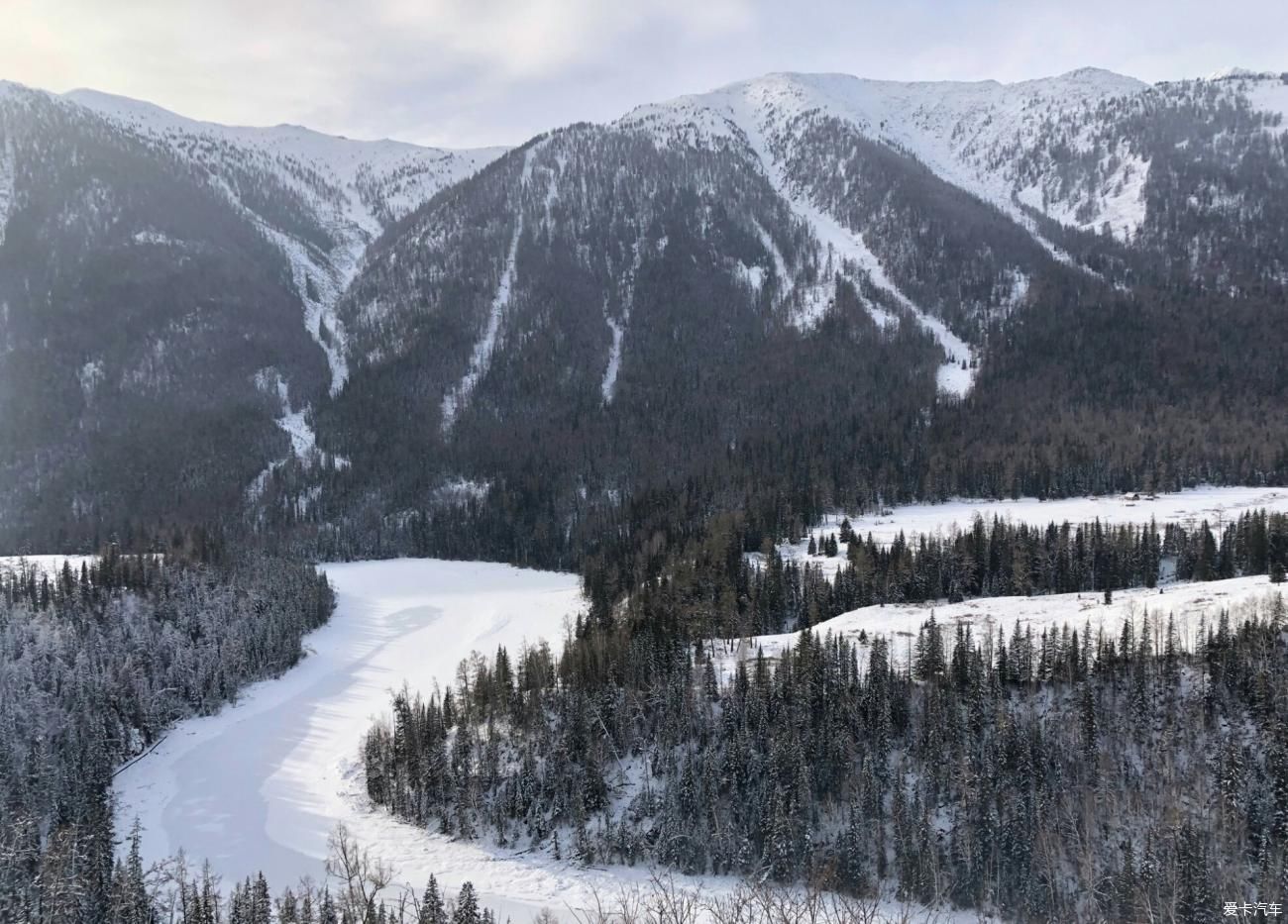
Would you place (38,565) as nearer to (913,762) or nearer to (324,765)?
(324,765)

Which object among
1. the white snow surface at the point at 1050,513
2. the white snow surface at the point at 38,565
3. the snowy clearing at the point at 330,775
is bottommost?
the snowy clearing at the point at 330,775

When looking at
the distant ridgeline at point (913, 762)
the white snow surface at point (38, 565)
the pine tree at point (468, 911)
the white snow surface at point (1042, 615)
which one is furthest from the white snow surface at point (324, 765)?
the white snow surface at point (38, 565)

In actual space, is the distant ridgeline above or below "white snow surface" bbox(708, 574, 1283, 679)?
below

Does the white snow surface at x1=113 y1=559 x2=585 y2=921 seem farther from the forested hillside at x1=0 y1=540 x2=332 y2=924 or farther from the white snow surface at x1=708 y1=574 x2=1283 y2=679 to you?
the white snow surface at x1=708 y1=574 x2=1283 y2=679

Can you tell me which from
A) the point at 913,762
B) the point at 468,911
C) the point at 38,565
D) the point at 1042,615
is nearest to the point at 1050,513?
the point at 1042,615

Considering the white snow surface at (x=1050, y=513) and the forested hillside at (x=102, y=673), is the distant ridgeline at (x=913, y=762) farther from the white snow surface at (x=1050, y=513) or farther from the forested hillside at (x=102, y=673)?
the white snow surface at (x=1050, y=513)

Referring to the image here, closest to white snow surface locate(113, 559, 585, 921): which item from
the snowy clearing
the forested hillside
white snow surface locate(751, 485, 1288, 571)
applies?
the snowy clearing
